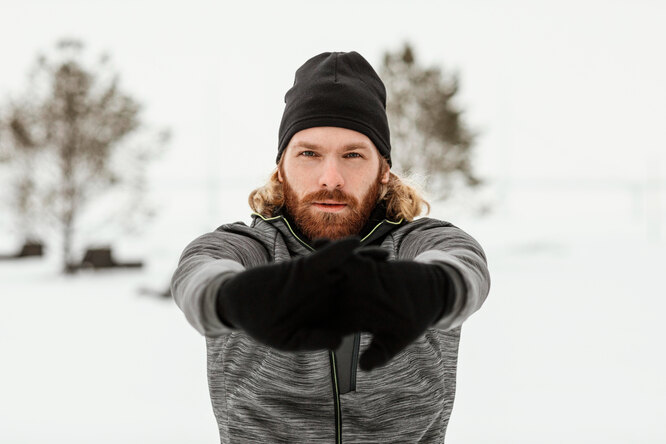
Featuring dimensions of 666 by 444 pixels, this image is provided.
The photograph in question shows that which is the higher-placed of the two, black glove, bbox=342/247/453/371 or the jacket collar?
the jacket collar

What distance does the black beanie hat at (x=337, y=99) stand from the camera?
1917mm

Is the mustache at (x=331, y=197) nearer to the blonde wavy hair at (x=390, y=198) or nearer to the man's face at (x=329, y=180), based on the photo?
the man's face at (x=329, y=180)

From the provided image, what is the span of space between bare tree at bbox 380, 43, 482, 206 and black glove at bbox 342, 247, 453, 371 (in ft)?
41.8

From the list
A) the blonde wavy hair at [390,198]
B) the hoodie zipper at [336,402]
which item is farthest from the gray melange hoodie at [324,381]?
the blonde wavy hair at [390,198]

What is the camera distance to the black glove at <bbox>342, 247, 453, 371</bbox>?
1.21m

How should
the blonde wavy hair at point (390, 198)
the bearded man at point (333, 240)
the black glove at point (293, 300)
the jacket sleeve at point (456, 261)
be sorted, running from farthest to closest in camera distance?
the blonde wavy hair at point (390, 198), the bearded man at point (333, 240), the jacket sleeve at point (456, 261), the black glove at point (293, 300)

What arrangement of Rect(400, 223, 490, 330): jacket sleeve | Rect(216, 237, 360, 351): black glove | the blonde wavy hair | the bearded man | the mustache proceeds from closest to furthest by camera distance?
1. Rect(216, 237, 360, 351): black glove
2. Rect(400, 223, 490, 330): jacket sleeve
3. the bearded man
4. the mustache
5. the blonde wavy hair

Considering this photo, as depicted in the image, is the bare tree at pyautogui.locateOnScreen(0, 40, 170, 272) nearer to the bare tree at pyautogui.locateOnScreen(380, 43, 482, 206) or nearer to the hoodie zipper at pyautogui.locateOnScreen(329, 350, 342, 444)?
→ the bare tree at pyautogui.locateOnScreen(380, 43, 482, 206)

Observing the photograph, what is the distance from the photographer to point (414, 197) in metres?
2.15

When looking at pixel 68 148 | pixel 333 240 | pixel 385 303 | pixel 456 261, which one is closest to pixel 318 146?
pixel 333 240

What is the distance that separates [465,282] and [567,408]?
12.6 feet

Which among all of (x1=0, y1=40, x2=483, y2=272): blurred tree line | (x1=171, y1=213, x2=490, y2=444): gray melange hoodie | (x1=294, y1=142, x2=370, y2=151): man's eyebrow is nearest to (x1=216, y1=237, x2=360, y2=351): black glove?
(x1=171, y1=213, x2=490, y2=444): gray melange hoodie

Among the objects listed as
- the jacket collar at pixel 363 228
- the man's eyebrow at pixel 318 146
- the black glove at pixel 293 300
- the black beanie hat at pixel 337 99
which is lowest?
the black glove at pixel 293 300

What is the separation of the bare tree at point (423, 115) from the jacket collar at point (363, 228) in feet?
39.3
